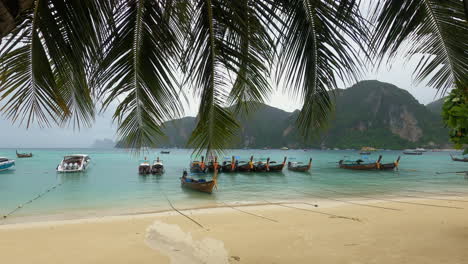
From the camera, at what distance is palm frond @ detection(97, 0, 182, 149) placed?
227 centimetres

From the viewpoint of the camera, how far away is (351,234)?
261 inches

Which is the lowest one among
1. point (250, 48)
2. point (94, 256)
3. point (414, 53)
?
point (94, 256)

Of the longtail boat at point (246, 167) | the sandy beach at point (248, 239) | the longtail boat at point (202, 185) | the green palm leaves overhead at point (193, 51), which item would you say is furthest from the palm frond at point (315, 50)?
the longtail boat at point (246, 167)

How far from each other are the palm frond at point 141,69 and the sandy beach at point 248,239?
3486 mm

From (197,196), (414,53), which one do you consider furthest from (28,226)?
(414,53)

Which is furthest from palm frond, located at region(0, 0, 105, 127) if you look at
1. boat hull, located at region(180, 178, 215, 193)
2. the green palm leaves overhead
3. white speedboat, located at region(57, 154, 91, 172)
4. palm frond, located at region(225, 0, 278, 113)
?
white speedboat, located at region(57, 154, 91, 172)

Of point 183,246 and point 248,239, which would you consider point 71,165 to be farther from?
point 248,239

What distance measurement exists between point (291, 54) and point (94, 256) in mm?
5810

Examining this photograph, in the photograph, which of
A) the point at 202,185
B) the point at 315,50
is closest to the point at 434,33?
the point at 315,50

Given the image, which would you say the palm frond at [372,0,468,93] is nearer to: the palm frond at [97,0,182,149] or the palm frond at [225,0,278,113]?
the palm frond at [225,0,278,113]

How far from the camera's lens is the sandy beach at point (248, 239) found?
5.04 meters

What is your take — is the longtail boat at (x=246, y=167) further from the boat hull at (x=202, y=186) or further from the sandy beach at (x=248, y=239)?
the sandy beach at (x=248, y=239)

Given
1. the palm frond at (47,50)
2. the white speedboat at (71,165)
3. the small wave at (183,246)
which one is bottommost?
the white speedboat at (71,165)

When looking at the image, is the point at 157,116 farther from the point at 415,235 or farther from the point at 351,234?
the point at 415,235
